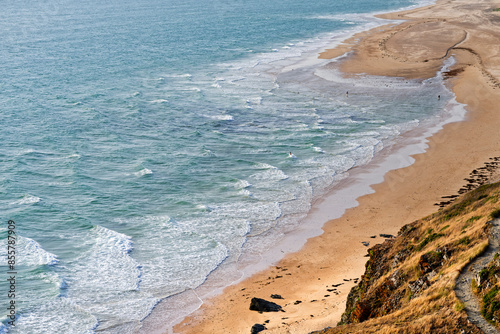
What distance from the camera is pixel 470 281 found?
50.9 feet

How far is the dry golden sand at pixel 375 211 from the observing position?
23.2 meters

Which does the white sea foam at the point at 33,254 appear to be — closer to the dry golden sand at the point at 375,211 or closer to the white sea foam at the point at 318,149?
the dry golden sand at the point at 375,211

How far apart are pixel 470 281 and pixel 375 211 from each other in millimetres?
19210

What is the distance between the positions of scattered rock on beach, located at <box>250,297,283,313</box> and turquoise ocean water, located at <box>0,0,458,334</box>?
14.8 ft

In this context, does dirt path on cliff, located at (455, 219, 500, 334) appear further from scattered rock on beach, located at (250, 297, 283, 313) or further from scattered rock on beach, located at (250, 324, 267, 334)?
scattered rock on beach, located at (250, 297, 283, 313)

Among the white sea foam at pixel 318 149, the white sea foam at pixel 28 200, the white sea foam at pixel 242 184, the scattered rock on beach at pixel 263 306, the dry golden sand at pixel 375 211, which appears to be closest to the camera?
the dry golden sand at pixel 375 211

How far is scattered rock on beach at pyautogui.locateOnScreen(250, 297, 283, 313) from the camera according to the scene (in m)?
23.4

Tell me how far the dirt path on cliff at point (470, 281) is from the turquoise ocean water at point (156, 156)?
48.8 ft

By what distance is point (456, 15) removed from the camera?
12800 centimetres

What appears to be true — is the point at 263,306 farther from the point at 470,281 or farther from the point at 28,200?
the point at 28,200

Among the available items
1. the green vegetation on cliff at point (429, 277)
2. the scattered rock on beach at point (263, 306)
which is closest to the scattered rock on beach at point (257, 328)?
the scattered rock on beach at point (263, 306)

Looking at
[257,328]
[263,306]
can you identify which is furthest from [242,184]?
[257,328]

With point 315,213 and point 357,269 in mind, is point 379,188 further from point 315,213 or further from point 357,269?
point 357,269

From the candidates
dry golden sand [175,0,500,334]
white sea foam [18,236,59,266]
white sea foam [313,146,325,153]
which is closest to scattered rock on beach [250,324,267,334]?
dry golden sand [175,0,500,334]
